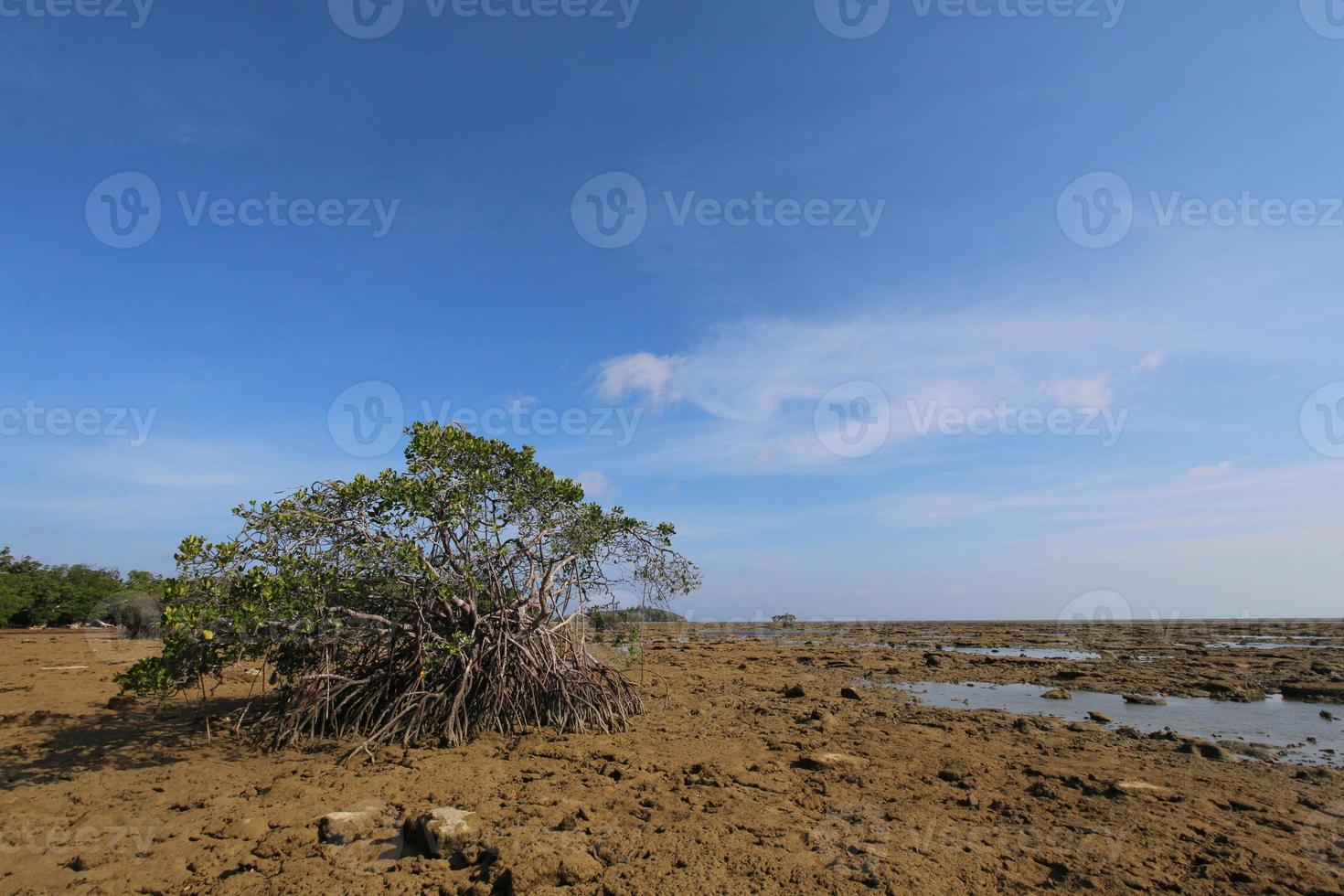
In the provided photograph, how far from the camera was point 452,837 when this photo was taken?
5.50 metres

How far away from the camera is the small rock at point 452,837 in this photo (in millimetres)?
5301

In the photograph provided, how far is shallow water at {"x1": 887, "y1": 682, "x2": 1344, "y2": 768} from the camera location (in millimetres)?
9523

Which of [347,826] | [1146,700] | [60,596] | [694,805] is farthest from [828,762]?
[60,596]

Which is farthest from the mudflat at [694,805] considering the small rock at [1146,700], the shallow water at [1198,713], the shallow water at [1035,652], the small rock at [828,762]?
the shallow water at [1035,652]

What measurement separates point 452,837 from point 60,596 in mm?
37125

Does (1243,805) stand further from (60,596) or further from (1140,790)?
(60,596)

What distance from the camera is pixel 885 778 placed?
7344mm

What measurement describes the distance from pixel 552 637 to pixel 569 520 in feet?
5.96

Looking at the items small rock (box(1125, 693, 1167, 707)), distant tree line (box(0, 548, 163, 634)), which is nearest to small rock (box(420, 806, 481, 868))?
small rock (box(1125, 693, 1167, 707))

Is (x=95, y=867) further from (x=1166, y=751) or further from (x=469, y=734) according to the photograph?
(x=1166, y=751)

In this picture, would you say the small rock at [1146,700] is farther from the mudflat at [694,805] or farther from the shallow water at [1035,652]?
the shallow water at [1035,652]

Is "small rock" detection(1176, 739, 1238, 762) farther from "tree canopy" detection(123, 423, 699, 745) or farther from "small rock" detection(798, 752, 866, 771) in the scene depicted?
"tree canopy" detection(123, 423, 699, 745)

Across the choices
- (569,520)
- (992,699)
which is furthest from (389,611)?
(992,699)

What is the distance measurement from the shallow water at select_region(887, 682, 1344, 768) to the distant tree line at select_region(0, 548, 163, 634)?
28617 millimetres
